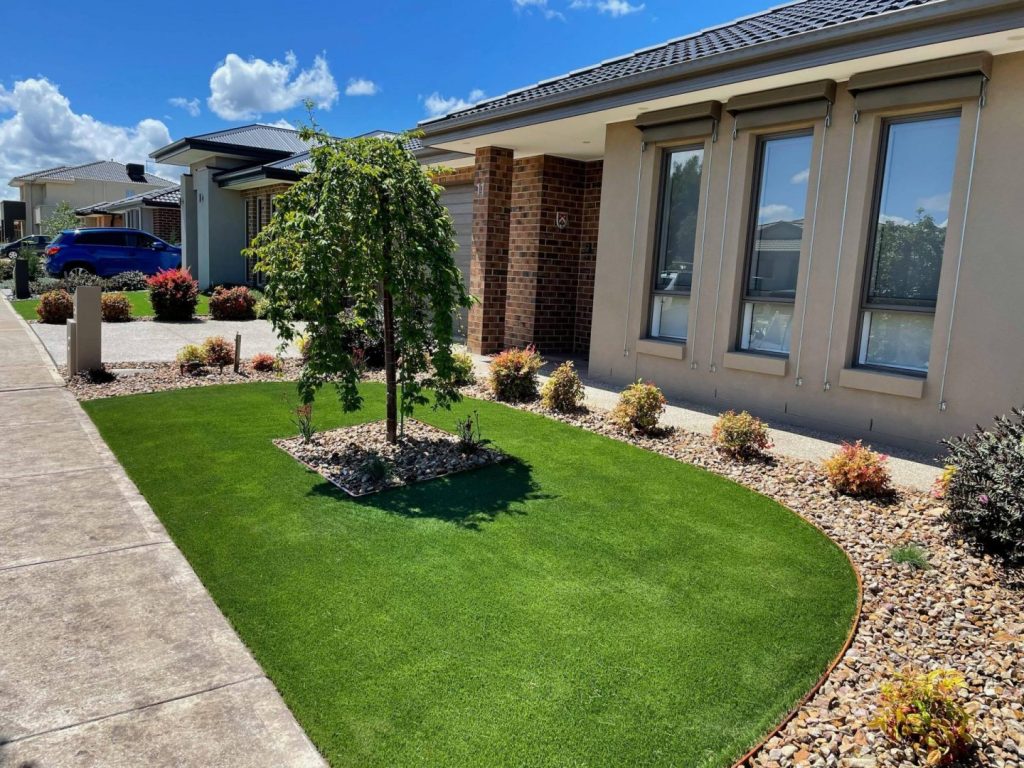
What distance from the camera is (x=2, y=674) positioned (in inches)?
123

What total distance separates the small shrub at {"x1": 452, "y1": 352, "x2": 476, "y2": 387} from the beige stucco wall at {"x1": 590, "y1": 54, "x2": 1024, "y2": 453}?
5.96 feet

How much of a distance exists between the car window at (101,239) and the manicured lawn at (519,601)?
19399 mm

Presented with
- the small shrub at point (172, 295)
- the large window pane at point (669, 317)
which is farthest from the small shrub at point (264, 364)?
the small shrub at point (172, 295)

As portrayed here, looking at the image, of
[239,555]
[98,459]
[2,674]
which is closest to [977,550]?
[239,555]

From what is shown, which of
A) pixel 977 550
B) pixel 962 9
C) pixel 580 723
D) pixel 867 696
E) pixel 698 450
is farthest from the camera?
pixel 698 450

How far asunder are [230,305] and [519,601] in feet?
45.8

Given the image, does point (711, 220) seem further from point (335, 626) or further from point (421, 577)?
point (335, 626)

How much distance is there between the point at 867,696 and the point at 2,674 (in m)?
3.68

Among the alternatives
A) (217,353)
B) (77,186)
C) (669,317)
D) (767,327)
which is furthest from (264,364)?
(77,186)

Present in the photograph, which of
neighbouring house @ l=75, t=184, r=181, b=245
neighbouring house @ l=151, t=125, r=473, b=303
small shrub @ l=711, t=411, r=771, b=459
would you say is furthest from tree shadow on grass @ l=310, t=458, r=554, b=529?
neighbouring house @ l=75, t=184, r=181, b=245

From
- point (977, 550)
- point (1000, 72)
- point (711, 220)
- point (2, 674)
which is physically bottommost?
point (2, 674)

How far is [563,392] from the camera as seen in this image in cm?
808

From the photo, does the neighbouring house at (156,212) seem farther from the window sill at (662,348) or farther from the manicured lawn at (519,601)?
the manicured lawn at (519,601)

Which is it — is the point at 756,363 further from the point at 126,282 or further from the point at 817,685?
the point at 126,282
